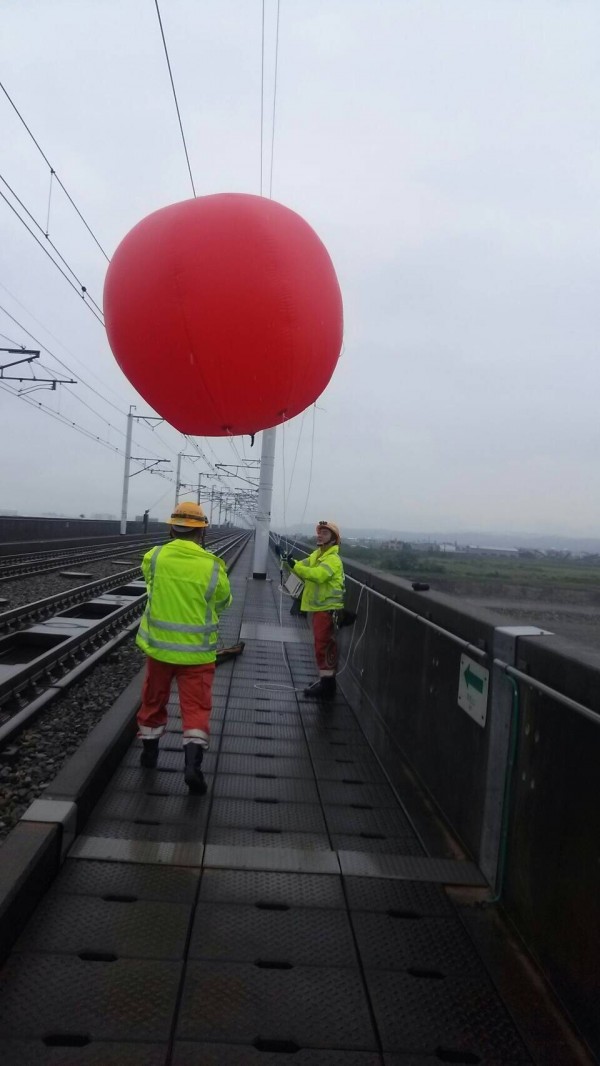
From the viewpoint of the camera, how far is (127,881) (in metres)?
3.56

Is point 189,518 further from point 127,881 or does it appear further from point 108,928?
point 108,928

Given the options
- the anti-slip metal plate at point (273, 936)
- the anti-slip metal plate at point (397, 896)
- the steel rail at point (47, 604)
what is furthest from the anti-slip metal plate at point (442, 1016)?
the steel rail at point (47, 604)

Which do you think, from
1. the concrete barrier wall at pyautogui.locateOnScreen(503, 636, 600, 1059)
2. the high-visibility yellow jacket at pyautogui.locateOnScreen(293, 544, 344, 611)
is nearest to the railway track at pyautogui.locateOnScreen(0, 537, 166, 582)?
the high-visibility yellow jacket at pyautogui.locateOnScreen(293, 544, 344, 611)

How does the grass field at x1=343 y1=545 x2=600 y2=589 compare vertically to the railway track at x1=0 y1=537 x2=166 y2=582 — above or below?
above

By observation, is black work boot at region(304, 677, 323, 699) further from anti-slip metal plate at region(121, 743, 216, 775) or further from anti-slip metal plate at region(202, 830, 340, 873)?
anti-slip metal plate at region(202, 830, 340, 873)

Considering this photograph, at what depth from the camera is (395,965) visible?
304 centimetres

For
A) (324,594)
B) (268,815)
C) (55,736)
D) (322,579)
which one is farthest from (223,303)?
(55,736)

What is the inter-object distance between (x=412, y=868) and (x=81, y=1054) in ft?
6.36

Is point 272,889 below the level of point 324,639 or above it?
below

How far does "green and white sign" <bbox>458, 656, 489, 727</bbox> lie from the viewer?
12.6ft

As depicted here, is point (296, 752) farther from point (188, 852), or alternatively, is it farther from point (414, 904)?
point (414, 904)

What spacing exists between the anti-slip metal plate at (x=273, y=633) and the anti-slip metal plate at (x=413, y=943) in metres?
8.01

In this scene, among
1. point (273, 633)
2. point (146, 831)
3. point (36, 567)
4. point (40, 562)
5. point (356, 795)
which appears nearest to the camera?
point (146, 831)

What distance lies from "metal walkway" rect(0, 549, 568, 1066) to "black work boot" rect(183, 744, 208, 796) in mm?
95
